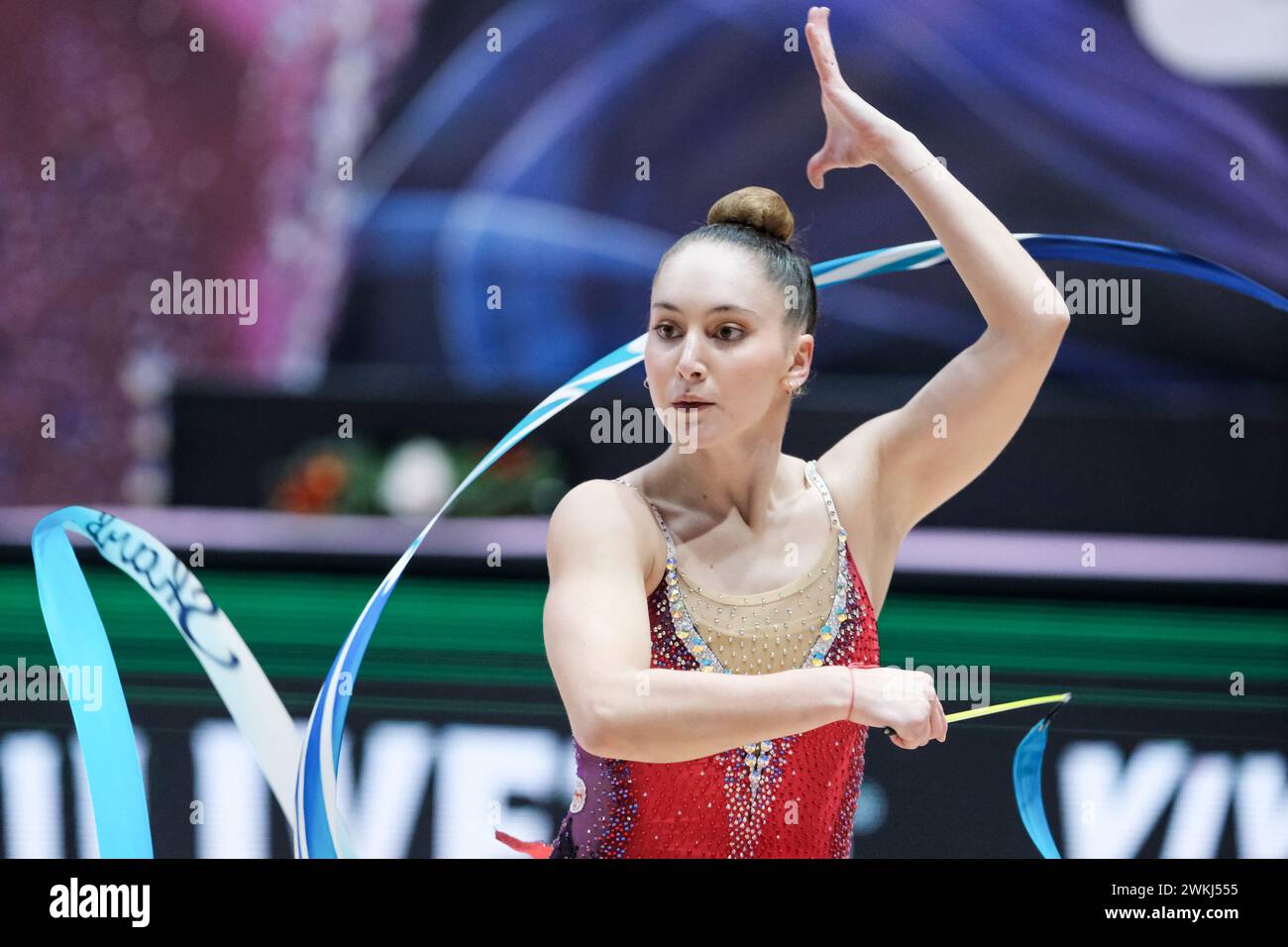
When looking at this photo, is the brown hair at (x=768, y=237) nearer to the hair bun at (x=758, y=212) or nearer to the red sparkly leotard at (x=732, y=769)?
the hair bun at (x=758, y=212)

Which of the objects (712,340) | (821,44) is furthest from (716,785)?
(821,44)

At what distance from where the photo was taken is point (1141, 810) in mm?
3955

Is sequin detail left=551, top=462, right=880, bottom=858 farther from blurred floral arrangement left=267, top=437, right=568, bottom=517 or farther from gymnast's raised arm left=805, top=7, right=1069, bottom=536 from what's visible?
blurred floral arrangement left=267, top=437, right=568, bottom=517

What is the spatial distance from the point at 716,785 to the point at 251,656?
1.05 m

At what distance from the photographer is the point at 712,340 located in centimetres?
199

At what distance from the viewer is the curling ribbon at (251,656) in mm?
2463

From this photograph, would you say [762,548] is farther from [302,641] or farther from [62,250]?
[62,250]

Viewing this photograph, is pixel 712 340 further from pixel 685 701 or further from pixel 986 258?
pixel 685 701

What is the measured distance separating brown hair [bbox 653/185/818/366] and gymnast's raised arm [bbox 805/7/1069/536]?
0.09m

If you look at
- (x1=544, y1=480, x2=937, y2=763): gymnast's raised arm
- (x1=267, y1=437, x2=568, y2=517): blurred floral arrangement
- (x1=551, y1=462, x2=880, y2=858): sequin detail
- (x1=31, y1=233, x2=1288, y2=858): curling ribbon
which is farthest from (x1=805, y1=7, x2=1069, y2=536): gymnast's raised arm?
(x1=267, y1=437, x2=568, y2=517): blurred floral arrangement

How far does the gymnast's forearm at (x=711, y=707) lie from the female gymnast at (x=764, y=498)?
169 mm

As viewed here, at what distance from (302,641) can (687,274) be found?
2563mm

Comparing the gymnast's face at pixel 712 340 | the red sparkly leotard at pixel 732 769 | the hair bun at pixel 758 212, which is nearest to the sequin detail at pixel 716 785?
the red sparkly leotard at pixel 732 769
